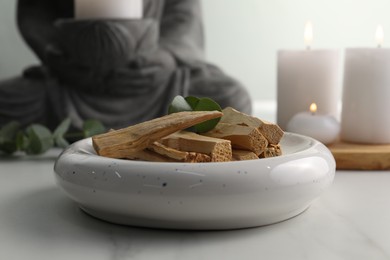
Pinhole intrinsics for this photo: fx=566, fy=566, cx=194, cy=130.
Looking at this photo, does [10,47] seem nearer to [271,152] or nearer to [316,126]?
[316,126]

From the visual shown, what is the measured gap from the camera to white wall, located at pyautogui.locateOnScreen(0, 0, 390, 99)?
1814mm

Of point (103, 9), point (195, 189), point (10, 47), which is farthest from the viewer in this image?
point (10, 47)

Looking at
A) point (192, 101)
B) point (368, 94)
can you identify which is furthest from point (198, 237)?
point (368, 94)

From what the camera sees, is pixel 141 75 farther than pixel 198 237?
Yes

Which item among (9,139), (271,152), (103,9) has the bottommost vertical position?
(9,139)

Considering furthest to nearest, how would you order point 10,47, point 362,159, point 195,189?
point 10,47 → point 362,159 → point 195,189

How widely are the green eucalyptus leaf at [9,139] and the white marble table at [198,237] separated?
14.7 inches

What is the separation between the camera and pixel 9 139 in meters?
1.11

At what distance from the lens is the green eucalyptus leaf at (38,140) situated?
3.48 feet

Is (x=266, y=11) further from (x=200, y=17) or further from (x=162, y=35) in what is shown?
(x=162, y=35)

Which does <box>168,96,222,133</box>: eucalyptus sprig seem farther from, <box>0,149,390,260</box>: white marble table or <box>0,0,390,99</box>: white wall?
<box>0,0,390,99</box>: white wall

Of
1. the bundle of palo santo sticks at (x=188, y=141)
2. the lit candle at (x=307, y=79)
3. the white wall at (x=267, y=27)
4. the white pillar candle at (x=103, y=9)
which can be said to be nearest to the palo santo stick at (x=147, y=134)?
the bundle of palo santo sticks at (x=188, y=141)

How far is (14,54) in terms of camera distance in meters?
1.81

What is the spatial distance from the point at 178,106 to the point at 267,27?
4.00 ft
